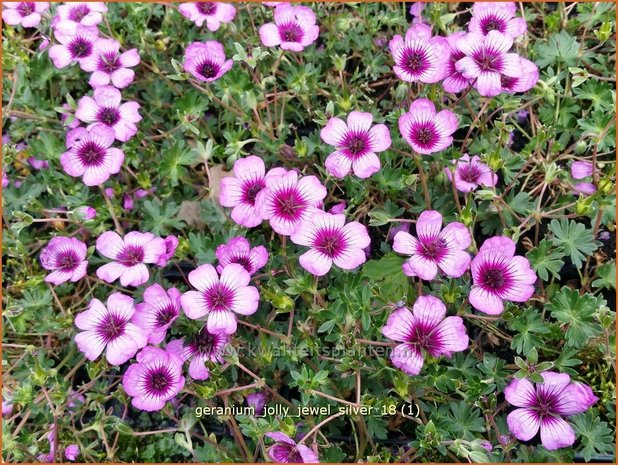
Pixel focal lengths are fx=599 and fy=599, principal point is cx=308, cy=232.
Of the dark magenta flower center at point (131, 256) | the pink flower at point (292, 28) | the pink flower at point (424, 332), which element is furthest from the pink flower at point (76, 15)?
the pink flower at point (424, 332)

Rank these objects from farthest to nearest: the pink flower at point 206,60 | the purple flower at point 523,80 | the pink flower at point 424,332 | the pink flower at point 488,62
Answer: the pink flower at point 206,60 → the purple flower at point 523,80 → the pink flower at point 488,62 → the pink flower at point 424,332

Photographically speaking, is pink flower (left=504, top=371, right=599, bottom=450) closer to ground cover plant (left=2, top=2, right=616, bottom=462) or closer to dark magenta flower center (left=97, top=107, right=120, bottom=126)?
ground cover plant (left=2, top=2, right=616, bottom=462)

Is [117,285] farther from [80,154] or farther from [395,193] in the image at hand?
[395,193]

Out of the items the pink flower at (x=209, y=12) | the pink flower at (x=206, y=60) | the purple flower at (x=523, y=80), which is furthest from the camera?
the pink flower at (x=209, y=12)

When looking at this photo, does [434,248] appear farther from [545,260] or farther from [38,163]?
[38,163]

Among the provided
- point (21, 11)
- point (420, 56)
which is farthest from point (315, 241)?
point (21, 11)

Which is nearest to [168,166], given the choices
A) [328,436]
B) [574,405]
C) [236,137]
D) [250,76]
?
[236,137]

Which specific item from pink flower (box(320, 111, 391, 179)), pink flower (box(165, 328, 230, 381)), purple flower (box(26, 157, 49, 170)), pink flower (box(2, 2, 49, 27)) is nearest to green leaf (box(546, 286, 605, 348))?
pink flower (box(320, 111, 391, 179))

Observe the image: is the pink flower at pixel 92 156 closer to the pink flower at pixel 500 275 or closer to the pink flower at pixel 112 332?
the pink flower at pixel 112 332
